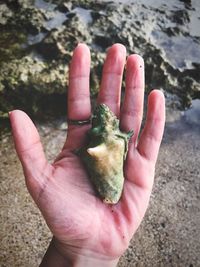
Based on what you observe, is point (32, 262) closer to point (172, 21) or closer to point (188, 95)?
point (188, 95)

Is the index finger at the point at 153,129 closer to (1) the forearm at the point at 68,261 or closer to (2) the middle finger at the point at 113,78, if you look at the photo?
(2) the middle finger at the point at 113,78

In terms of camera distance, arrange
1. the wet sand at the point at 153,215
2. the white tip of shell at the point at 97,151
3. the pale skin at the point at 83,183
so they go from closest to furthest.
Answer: the pale skin at the point at 83,183 → the white tip of shell at the point at 97,151 → the wet sand at the point at 153,215

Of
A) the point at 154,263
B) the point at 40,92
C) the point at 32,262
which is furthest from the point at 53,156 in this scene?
the point at 154,263

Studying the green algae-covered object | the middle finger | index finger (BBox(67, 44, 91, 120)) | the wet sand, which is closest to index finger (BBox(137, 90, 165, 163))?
the green algae-covered object

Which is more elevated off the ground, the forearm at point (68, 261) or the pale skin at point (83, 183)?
the pale skin at point (83, 183)

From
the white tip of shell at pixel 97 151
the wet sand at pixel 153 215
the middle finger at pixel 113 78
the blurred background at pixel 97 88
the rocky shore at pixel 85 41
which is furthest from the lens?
the rocky shore at pixel 85 41

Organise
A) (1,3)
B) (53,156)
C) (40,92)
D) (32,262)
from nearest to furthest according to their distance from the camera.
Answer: (32,262), (53,156), (40,92), (1,3)

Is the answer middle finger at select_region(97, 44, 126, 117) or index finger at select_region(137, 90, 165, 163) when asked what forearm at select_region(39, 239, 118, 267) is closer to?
index finger at select_region(137, 90, 165, 163)

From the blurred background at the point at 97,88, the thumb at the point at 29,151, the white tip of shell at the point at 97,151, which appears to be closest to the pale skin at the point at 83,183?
the thumb at the point at 29,151
